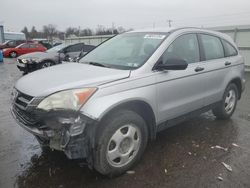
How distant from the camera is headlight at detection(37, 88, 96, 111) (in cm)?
296

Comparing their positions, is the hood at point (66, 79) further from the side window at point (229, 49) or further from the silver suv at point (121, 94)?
the side window at point (229, 49)

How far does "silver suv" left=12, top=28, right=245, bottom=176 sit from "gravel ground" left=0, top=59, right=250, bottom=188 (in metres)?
0.28

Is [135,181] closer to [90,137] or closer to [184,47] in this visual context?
[90,137]

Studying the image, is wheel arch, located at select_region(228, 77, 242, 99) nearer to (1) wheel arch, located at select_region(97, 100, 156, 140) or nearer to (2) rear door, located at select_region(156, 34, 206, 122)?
(2) rear door, located at select_region(156, 34, 206, 122)

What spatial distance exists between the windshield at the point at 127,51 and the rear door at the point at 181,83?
0.86 feet

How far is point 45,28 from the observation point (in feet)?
287

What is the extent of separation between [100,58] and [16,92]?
4.56ft

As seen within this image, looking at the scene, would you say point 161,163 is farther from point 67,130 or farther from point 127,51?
point 127,51

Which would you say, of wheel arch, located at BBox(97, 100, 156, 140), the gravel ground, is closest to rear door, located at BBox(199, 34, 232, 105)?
the gravel ground

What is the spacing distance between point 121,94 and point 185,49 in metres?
1.70

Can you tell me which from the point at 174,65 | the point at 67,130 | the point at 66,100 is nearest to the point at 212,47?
the point at 174,65

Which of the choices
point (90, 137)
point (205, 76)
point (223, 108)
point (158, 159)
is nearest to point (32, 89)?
point (90, 137)

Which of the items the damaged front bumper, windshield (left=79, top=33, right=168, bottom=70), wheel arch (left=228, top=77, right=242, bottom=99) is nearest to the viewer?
the damaged front bumper

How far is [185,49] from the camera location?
174 inches
